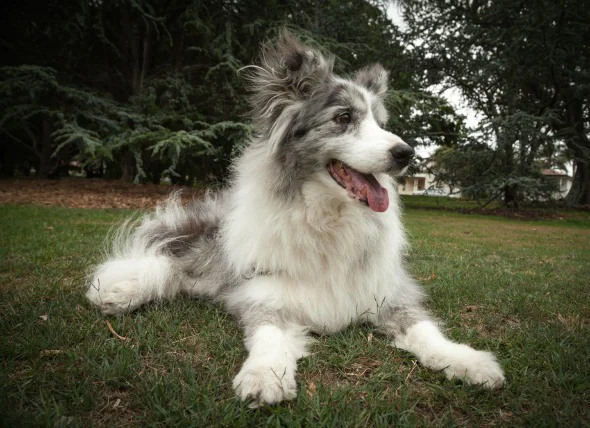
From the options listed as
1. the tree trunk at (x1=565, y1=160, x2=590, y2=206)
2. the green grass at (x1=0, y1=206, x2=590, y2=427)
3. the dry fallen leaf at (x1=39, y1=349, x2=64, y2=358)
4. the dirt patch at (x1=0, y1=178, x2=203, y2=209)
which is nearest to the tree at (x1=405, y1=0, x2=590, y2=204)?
the tree trunk at (x1=565, y1=160, x2=590, y2=206)

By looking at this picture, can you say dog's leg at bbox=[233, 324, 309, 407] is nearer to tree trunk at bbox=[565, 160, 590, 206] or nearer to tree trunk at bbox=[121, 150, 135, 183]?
tree trunk at bbox=[121, 150, 135, 183]

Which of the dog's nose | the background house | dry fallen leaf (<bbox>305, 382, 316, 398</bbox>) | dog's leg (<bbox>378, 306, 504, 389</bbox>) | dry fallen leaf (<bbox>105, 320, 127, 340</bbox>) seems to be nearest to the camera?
dry fallen leaf (<bbox>305, 382, 316, 398</bbox>)

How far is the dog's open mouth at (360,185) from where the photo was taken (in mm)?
2652

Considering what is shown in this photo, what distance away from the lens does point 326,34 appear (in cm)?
1499

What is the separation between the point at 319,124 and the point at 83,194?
11843 millimetres

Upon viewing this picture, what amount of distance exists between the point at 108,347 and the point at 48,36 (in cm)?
1596

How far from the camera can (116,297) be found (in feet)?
9.55

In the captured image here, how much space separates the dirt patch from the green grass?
750 cm

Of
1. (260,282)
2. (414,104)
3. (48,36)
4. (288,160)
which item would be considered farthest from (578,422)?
(48,36)

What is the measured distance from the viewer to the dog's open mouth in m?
2.65

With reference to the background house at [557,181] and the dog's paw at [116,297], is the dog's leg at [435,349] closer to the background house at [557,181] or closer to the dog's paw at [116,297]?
the dog's paw at [116,297]

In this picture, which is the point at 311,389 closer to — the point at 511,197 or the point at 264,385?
the point at 264,385

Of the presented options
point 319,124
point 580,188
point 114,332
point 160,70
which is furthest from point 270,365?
point 580,188

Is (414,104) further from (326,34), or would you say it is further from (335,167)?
(335,167)
